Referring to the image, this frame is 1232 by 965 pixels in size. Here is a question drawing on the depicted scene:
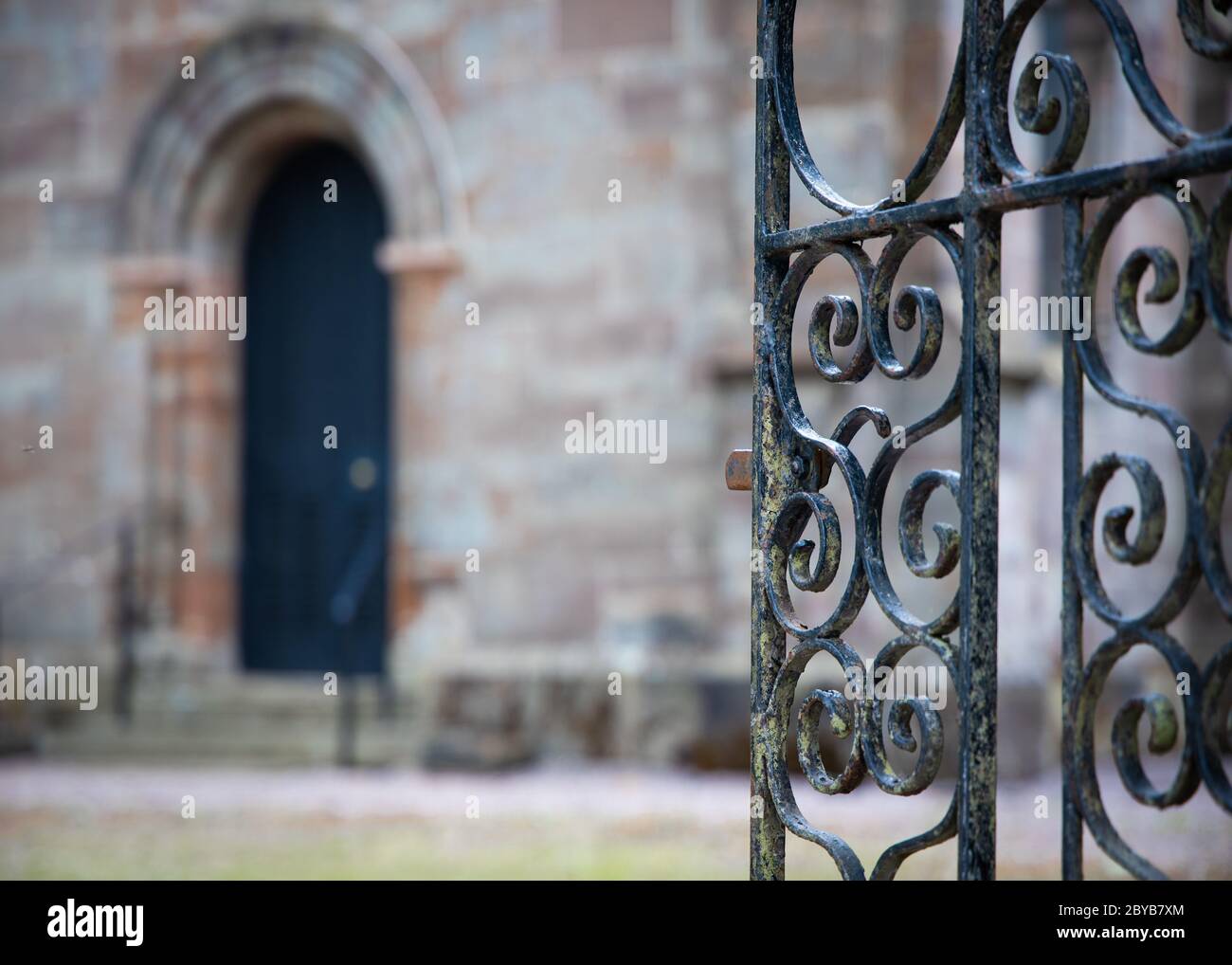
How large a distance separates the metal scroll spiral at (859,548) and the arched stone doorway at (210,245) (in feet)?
23.6

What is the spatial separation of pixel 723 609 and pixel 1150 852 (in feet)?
8.55

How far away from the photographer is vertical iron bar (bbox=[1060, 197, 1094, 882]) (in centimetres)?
179

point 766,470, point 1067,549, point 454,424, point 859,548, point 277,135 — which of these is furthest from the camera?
point 277,135

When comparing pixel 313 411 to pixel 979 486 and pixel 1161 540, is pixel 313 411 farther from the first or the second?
pixel 1161 540

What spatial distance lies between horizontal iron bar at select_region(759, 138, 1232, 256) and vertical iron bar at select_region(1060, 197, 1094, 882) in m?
0.03

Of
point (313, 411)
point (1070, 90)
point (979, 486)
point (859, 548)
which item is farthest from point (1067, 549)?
point (313, 411)

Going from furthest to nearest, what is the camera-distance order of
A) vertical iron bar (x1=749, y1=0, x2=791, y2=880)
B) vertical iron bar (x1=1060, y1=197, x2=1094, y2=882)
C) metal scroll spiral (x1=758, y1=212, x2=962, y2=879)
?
vertical iron bar (x1=749, y1=0, x2=791, y2=880), metal scroll spiral (x1=758, y1=212, x2=962, y2=879), vertical iron bar (x1=1060, y1=197, x2=1094, y2=882)

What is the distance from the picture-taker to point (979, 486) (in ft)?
6.18

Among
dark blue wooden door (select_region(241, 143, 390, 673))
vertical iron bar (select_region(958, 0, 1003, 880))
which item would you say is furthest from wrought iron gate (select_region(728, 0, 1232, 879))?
dark blue wooden door (select_region(241, 143, 390, 673))

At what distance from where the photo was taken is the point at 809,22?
782 centimetres

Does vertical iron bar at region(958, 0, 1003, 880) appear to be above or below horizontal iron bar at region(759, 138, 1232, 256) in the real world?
below

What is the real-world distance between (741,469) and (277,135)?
8114 millimetres

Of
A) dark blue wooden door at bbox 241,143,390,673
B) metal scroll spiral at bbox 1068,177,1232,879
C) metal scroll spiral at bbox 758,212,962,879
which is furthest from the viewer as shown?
dark blue wooden door at bbox 241,143,390,673

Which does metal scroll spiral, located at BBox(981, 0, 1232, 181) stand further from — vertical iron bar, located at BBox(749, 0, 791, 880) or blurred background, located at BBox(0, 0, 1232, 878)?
blurred background, located at BBox(0, 0, 1232, 878)
